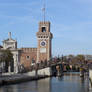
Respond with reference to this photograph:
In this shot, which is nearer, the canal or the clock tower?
the canal

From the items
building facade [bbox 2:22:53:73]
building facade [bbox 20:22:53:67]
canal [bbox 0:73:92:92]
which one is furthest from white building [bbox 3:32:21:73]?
canal [bbox 0:73:92:92]

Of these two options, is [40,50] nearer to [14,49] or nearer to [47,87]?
[14,49]

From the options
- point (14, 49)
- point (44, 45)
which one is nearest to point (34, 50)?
point (44, 45)

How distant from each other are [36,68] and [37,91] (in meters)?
39.8

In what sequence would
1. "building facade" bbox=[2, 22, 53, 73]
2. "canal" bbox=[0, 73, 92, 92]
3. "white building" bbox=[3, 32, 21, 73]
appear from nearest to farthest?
"canal" bbox=[0, 73, 92, 92]
"white building" bbox=[3, 32, 21, 73]
"building facade" bbox=[2, 22, 53, 73]

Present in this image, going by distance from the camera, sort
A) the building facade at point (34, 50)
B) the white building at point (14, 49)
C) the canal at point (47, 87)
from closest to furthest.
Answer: the canal at point (47, 87) < the white building at point (14, 49) < the building facade at point (34, 50)

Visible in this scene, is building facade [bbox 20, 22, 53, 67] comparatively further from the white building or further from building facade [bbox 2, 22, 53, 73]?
the white building

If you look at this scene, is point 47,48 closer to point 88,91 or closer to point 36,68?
point 36,68

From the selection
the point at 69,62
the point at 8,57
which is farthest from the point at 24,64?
the point at 8,57

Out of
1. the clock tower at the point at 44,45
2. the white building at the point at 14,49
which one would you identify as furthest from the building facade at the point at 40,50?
the white building at the point at 14,49

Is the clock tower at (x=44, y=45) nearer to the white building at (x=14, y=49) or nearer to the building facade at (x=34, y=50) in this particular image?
the building facade at (x=34, y=50)

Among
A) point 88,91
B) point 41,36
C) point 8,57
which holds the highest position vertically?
point 41,36

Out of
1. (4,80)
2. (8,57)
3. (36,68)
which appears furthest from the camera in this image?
(36,68)

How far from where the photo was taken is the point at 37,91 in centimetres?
4584
